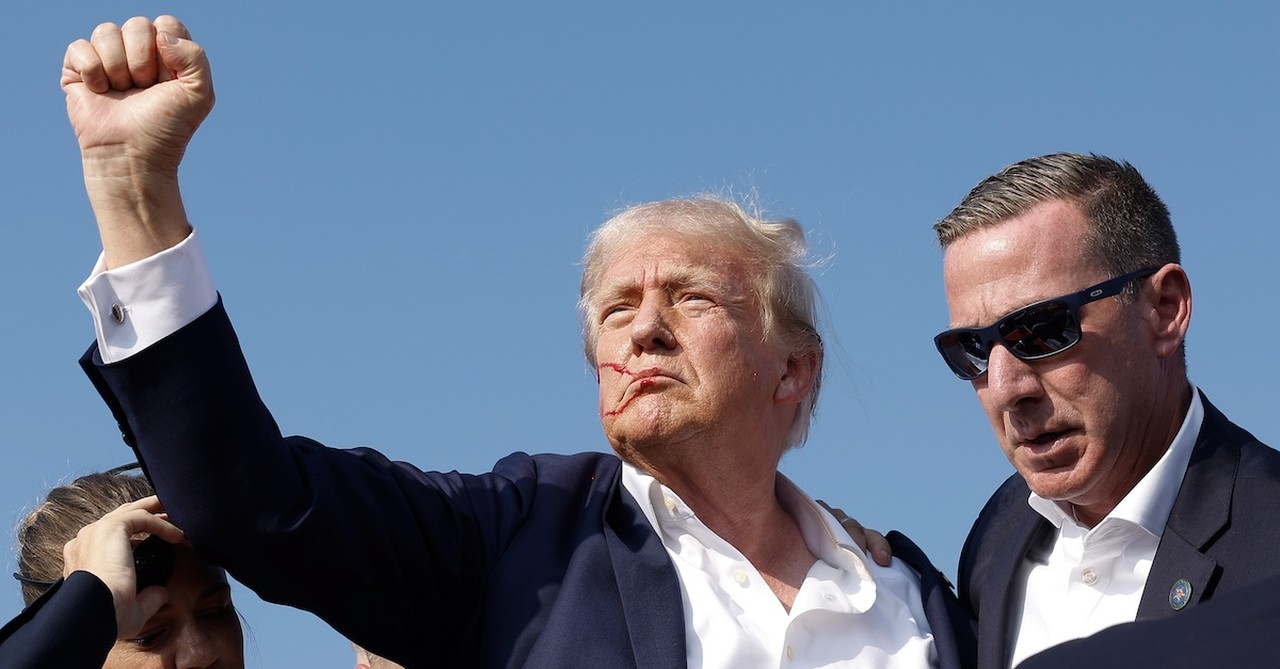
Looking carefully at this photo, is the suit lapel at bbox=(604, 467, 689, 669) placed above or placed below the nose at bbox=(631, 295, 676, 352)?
below

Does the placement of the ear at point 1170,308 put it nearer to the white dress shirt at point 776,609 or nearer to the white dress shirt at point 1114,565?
the white dress shirt at point 1114,565

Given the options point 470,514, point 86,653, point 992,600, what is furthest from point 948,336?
point 86,653

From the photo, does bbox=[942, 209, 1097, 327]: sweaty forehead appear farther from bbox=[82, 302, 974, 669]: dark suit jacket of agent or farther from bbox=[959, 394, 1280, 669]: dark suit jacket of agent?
bbox=[82, 302, 974, 669]: dark suit jacket of agent

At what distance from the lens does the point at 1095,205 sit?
442 cm

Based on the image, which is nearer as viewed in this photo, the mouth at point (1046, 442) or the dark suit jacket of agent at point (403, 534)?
the dark suit jacket of agent at point (403, 534)

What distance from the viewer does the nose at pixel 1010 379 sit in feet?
14.2

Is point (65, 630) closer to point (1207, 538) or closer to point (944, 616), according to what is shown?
point (944, 616)

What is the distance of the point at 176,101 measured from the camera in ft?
11.9

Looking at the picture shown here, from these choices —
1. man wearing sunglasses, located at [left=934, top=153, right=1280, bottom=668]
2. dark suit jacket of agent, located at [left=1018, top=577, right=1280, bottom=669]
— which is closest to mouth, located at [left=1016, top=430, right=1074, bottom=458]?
man wearing sunglasses, located at [left=934, top=153, right=1280, bottom=668]

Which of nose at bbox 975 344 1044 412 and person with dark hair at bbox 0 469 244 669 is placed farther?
nose at bbox 975 344 1044 412

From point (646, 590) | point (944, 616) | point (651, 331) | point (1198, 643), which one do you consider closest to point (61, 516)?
point (646, 590)

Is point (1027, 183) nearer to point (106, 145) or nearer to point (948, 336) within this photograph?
point (948, 336)

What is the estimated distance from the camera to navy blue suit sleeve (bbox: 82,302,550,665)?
11.8 ft

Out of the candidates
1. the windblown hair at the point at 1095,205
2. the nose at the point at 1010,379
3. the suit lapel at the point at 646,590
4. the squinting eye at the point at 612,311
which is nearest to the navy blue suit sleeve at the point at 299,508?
the suit lapel at the point at 646,590
